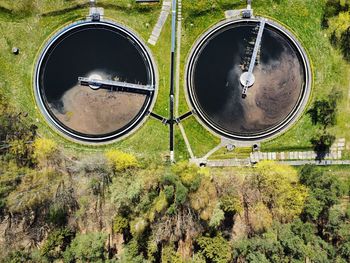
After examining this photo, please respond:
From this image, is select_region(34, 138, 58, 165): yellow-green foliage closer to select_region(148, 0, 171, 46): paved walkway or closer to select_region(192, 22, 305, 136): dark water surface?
select_region(148, 0, 171, 46): paved walkway

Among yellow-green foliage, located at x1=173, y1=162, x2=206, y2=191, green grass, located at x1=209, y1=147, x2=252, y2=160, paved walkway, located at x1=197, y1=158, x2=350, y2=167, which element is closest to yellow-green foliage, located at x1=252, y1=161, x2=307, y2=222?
paved walkway, located at x1=197, y1=158, x2=350, y2=167

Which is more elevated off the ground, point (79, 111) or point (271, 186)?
point (79, 111)

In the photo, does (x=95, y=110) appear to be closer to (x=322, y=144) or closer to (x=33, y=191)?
(x=33, y=191)

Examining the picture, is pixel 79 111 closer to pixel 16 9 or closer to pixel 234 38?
pixel 16 9

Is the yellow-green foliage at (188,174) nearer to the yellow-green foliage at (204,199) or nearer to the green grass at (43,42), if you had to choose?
the yellow-green foliage at (204,199)

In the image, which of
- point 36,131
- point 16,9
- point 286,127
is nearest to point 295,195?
point 286,127
